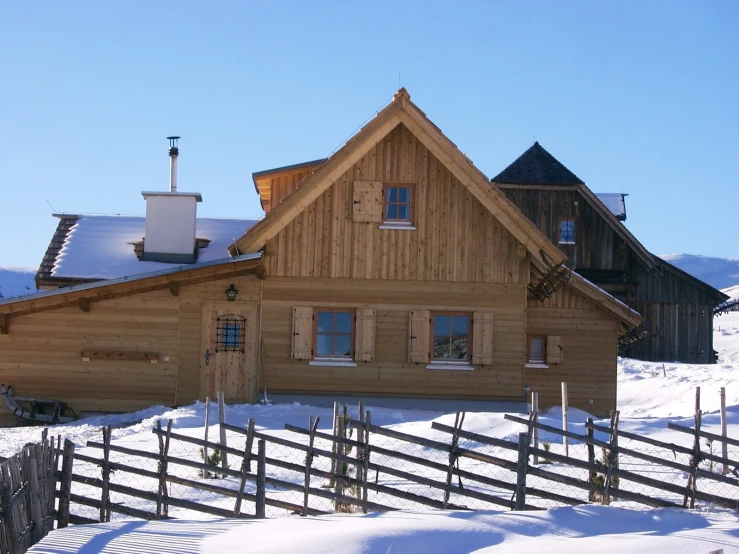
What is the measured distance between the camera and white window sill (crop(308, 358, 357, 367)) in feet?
66.8

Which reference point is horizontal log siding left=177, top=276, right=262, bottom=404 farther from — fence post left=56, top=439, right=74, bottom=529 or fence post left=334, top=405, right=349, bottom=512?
fence post left=56, top=439, right=74, bottom=529

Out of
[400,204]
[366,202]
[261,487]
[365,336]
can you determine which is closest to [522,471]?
[261,487]

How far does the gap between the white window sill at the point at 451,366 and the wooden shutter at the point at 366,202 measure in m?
3.36

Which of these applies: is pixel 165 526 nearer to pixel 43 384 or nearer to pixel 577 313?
pixel 43 384

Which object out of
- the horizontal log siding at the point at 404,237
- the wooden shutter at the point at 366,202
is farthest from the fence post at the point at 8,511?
the wooden shutter at the point at 366,202

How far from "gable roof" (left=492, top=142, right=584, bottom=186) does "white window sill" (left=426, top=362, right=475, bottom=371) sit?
586 inches

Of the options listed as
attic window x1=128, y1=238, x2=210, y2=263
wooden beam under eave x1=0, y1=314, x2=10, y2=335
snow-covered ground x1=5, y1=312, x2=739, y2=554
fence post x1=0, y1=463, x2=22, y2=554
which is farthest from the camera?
attic window x1=128, y1=238, x2=210, y2=263

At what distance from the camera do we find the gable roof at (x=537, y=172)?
3416 centimetres

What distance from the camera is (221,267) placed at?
20000 mm

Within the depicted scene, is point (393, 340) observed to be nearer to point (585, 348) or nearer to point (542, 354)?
point (542, 354)

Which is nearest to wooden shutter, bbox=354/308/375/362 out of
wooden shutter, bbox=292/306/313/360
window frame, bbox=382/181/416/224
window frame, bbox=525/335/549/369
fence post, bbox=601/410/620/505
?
wooden shutter, bbox=292/306/313/360

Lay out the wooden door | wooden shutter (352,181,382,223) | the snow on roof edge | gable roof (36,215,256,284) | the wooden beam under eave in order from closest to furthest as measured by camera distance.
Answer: the snow on roof edge → wooden shutter (352,181,382,223) → the wooden beam under eave → the wooden door → gable roof (36,215,256,284)

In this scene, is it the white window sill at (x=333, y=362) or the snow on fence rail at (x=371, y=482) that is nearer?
the snow on fence rail at (x=371, y=482)

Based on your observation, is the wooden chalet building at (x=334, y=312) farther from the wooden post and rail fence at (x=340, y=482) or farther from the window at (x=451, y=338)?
the wooden post and rail fence at (x=340, y=482)
